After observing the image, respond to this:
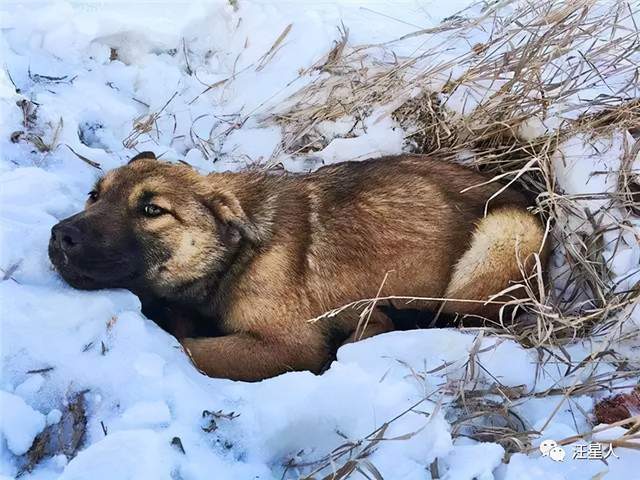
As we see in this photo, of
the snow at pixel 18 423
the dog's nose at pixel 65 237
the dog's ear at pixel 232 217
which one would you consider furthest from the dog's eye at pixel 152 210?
the snow at pixel 18 423

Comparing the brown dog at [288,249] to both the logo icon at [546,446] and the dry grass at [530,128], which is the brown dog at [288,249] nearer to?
the dry grass at [530,128]

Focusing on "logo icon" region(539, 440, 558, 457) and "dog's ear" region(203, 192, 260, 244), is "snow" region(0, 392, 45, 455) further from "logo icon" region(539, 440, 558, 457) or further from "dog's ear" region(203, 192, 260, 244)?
"logo icon" region(539, 440, 558, 457)

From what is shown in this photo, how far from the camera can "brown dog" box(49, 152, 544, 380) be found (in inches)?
130

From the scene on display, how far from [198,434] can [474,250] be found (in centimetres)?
195

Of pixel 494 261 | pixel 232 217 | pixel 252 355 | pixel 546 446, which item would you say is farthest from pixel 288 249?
pixel 546 446

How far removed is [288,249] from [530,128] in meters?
1.68

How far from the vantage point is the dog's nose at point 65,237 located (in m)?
2.97

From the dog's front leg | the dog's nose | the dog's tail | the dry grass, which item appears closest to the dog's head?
the dog's nose

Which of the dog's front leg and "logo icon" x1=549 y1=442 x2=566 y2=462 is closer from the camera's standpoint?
"logo icon" x1=549 y1=442 x2=566 y2=462

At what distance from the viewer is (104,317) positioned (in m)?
2.83

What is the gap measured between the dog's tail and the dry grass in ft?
0.37

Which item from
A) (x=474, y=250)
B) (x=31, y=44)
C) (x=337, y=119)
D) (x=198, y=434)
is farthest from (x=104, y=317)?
(x=31, y=44)

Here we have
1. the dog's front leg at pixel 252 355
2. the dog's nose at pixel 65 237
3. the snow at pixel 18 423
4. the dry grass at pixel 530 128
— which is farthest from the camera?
the dog's front leg at pixel 252 355

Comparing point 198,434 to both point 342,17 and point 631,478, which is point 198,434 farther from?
point 342,17
